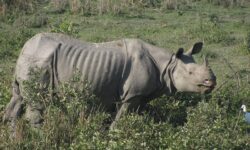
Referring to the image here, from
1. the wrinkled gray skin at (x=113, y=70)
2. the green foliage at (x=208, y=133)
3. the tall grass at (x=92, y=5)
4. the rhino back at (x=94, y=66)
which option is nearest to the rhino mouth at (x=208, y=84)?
the wrinkled gray skin at (x=113, y=70)

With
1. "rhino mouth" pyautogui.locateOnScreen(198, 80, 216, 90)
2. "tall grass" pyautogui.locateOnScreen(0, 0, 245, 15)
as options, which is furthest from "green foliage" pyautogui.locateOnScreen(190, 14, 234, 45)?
"rhino mouth" pyautogui.locateOnScreen(198, 80, 216, 90)

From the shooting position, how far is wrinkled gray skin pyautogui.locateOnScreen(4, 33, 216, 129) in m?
6.96

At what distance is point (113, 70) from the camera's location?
7.06m

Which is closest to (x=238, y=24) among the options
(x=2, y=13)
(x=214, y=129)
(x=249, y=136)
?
(x=2, y=13)

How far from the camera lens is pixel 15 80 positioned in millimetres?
7137

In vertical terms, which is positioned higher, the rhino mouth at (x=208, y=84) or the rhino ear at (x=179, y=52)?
the rhino ear at (x=179, y=52)

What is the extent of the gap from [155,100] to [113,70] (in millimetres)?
1105

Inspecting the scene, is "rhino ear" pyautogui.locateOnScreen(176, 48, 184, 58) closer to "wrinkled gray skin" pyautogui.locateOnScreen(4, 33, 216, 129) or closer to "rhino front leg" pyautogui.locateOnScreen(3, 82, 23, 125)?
"wrinkled gray skin" pyautogui.locateOnScreen(4, 33, 216, 129)

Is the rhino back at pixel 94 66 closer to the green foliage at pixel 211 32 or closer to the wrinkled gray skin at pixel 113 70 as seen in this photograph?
the wrinkled gray skin at pixel 113 70

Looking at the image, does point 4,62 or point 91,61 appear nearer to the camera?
point 91,61

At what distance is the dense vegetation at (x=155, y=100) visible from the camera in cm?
589

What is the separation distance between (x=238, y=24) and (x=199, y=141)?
993cm

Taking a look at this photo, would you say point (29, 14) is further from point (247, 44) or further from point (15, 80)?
point (15, 80)

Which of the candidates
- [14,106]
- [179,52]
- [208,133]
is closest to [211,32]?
[179,52]
